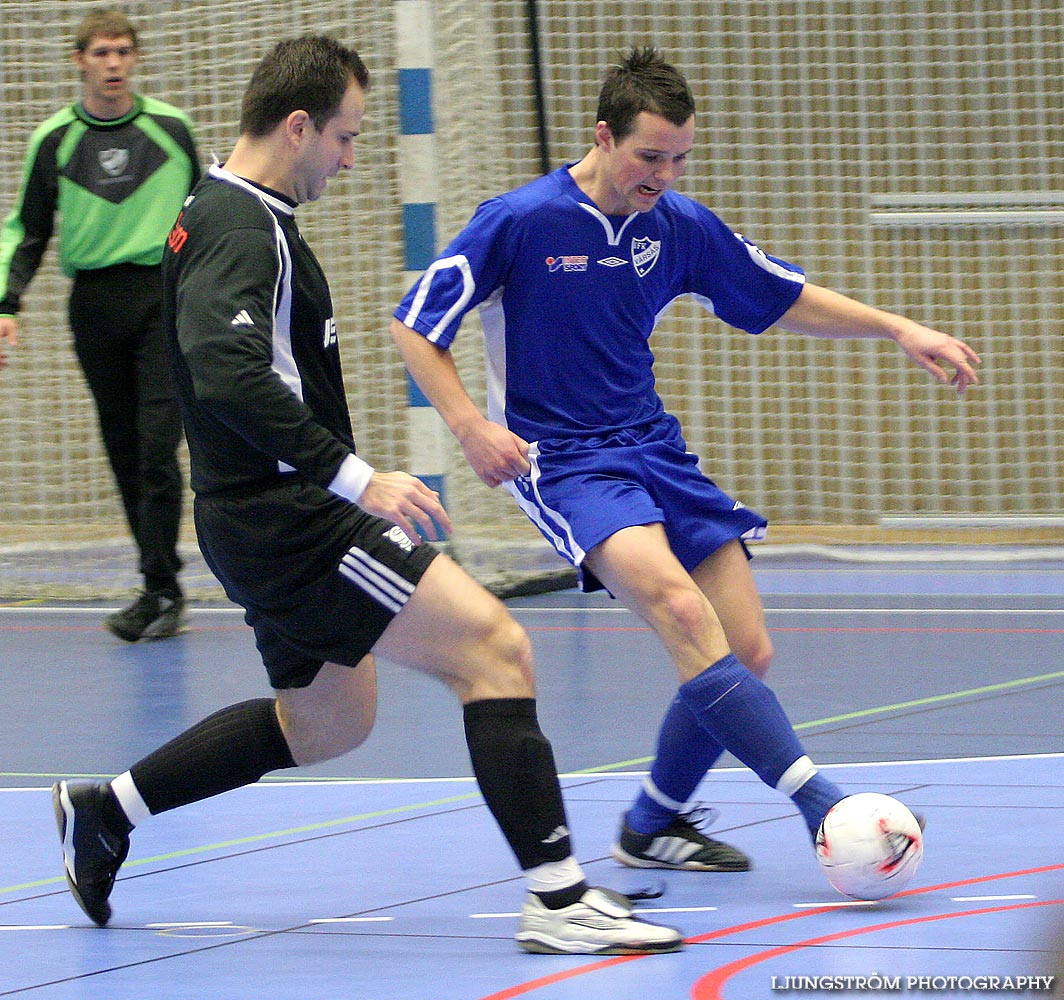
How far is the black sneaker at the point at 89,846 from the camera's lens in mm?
3385

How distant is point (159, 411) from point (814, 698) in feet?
8.03

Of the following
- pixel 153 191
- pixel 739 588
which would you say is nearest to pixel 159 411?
pixel 153 191

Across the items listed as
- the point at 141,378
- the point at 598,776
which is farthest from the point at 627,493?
the point at 141,378

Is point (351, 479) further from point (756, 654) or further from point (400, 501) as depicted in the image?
point (756, 654)

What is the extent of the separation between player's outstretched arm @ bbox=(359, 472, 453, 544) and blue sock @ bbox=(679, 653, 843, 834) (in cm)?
75

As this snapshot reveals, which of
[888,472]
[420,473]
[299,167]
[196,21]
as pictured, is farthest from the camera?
[888,472]

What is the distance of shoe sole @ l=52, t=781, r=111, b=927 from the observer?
3.39 m

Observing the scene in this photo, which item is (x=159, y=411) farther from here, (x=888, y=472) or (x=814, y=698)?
(x=888, y=472)

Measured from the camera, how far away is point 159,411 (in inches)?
258

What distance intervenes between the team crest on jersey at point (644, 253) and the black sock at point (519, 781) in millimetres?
1085

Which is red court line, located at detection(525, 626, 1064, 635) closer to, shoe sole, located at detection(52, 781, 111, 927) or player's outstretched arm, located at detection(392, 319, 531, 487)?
player's outstretched arm, located at detection(392, 319, 531, 487)

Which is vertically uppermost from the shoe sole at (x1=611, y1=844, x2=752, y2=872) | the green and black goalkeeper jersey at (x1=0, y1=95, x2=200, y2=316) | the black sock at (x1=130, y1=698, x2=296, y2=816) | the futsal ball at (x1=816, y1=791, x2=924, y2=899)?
the green and black goalkeeper jersey at (x1=0, y1=95, x2=200, y2=316)

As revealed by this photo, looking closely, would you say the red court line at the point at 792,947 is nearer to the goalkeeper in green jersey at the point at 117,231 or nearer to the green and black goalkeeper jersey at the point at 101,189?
the goalkeeper in green jersey at the point at 117,231

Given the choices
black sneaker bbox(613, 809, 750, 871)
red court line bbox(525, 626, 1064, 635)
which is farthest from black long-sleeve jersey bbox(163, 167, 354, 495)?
red court line bbox(525, 626, 1064, 635)
